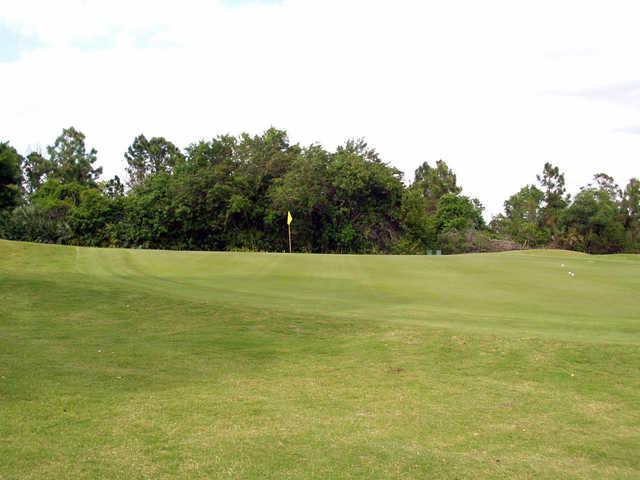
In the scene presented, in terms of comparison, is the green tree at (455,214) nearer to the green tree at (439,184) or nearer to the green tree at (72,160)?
the green tree at (439,184)

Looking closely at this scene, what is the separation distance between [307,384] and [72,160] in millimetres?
100121

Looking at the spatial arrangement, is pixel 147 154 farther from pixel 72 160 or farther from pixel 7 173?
pixel 7 173

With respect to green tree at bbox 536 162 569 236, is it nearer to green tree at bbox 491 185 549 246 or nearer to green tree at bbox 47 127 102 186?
green tree at bbox 491 185 549 246

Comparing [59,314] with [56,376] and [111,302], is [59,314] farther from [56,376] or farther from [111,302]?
[56,376]

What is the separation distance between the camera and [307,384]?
291 inches

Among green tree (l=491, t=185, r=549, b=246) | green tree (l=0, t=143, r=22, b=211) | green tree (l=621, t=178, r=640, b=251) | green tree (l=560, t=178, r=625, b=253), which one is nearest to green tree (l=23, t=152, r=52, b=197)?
green tree (l=0, t=143, r=22, b=211)

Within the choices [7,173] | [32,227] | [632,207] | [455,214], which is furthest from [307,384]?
[632,207]

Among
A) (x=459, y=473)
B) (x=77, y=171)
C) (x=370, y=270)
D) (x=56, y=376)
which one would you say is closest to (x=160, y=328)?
(x=56, y=376)

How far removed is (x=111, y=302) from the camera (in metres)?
12.1

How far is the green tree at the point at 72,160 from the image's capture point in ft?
313

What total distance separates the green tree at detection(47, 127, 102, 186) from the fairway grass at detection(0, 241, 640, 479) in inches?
3451

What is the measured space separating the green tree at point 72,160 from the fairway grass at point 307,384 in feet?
288

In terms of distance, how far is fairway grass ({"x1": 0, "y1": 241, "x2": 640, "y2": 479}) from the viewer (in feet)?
16.3

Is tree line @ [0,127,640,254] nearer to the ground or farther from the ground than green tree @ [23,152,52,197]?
nearer to the ground
